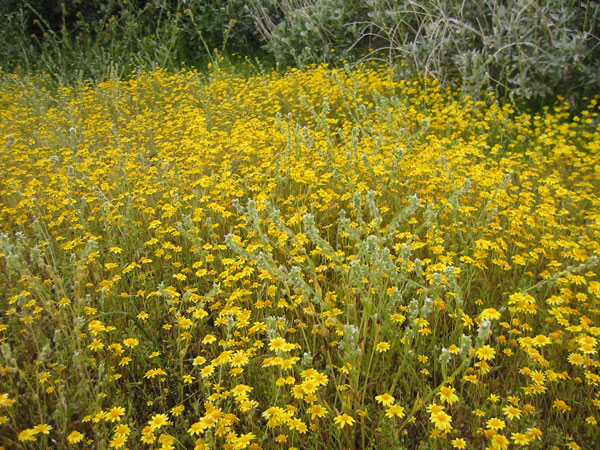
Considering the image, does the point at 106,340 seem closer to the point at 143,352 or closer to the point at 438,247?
the point at 143,352

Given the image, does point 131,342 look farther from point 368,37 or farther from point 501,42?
point 368,37

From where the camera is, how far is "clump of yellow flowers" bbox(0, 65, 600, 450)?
171 cm

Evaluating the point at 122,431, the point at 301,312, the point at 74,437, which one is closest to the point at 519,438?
the point at 301,312

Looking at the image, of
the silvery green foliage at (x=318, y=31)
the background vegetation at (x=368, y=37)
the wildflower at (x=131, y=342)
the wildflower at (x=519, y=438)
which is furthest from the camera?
the silvery green foliage at (x=318, y=31)

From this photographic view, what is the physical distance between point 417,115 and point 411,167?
1.65 metres

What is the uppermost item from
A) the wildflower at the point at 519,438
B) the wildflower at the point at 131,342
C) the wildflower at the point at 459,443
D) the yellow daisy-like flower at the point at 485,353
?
the wildflower at the point at 131,342

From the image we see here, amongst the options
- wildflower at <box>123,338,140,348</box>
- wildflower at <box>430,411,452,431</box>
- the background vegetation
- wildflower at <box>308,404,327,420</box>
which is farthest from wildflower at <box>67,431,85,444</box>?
the background vegetation

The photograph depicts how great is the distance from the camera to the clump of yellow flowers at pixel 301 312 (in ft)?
5.62

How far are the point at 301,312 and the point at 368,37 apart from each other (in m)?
5.46

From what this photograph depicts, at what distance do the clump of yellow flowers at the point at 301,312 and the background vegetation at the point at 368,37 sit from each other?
90 cm

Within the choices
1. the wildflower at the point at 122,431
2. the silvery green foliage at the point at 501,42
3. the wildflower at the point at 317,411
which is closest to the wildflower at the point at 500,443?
the wildflower at the point at 317,411

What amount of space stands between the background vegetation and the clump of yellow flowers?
35.3 inches

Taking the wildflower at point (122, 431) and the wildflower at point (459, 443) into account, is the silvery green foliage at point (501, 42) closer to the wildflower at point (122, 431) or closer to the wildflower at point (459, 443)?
the wildflower at point (459, 443)

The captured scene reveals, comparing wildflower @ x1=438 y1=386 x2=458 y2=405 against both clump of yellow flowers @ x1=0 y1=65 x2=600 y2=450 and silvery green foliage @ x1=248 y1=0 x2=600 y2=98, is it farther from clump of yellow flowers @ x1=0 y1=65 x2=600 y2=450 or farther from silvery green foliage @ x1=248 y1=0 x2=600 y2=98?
silvery green foliage @ x1=248 y1=0 x2=600 y2=98
